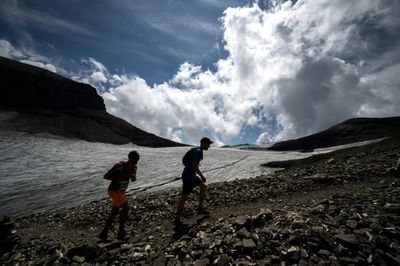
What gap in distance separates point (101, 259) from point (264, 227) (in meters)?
4.37

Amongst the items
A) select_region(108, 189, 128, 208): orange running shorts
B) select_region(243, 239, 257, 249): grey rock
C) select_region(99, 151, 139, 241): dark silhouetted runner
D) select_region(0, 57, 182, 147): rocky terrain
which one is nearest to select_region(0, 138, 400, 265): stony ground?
select_region(243, 239, 257, 249): grey rock

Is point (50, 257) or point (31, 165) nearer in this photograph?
point (50, 257)

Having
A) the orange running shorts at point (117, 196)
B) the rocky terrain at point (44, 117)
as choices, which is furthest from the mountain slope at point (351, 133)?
the orange running shorts at point (117, 196)

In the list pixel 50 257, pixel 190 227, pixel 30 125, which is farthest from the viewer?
pixel 30 125

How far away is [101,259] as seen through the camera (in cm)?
740

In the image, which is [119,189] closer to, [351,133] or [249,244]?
[249,244]

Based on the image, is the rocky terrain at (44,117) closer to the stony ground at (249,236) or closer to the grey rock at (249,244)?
the stony ground at (249,236)

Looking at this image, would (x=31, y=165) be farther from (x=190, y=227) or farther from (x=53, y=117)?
(x=53, y=117)

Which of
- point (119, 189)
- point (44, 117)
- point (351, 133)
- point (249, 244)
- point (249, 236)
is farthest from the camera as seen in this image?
point (351, 133)

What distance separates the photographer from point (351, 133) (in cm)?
17550

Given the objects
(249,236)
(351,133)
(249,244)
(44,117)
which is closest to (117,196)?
(249,236)

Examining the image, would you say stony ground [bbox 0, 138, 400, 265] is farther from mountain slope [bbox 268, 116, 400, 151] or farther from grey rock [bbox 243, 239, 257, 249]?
mountain slope [bbox 268, 116, 400, 151]

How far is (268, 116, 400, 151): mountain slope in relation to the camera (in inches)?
6452

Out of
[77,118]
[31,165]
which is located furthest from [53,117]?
[31,165]
